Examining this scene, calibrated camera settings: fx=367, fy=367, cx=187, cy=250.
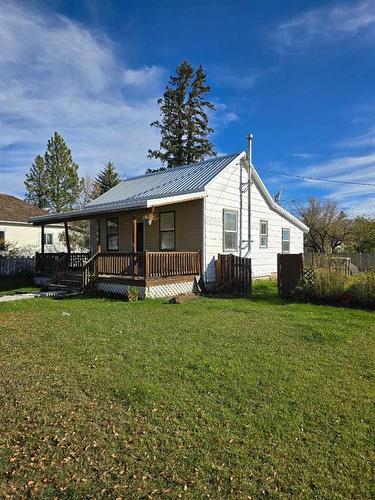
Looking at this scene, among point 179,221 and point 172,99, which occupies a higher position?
point 172,99

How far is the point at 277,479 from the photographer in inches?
110

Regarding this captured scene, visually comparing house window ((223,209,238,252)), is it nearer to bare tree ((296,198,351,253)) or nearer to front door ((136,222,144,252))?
front door ((136,222,144,252))

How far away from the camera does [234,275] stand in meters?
13.4

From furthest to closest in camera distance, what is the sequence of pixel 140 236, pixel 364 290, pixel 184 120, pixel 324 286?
pixel 184 120 → pixel 140 236 → pixel 324 286 → pixel 364 290

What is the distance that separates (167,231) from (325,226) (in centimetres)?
2407

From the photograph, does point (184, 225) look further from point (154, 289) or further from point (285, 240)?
point (285, 240)

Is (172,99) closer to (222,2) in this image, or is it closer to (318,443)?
(222,2)

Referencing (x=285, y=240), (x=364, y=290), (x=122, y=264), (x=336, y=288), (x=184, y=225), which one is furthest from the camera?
(x=285, y=240)

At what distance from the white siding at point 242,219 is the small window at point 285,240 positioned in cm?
29

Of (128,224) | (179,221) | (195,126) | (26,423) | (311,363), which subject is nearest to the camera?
(26,423)

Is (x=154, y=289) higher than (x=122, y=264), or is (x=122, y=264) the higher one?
(x=122, y=264)

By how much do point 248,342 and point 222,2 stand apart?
9.17 m

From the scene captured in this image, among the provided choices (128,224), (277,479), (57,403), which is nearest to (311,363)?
(277,479)

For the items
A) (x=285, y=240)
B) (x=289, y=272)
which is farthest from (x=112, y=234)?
(x=285, y=240)
